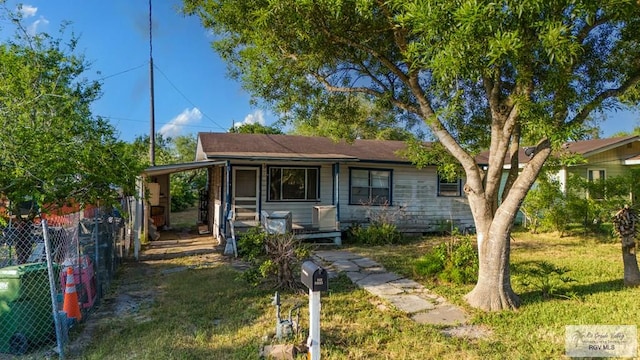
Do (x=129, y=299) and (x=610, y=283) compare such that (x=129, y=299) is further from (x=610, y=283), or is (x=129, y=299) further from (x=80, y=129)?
(x=610, y=283)

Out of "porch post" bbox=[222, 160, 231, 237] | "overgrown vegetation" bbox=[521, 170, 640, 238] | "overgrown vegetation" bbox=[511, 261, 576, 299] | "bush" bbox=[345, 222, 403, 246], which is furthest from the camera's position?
"overgrown vegetation" bbox=[521, 170, 640, 238]

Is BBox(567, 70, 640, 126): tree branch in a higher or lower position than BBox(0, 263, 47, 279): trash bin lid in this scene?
higher

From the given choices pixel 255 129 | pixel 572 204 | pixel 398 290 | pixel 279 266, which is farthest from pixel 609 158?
pixel 255 129

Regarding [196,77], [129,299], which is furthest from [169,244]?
[196,77]

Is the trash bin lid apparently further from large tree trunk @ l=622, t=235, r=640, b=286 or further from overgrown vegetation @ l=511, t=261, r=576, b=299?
large tree trunk @ l=622, t=235, r=640, b=286

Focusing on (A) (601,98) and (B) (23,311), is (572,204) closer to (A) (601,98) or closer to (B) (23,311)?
(A) (601,98)

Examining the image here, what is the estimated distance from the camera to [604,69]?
572cm

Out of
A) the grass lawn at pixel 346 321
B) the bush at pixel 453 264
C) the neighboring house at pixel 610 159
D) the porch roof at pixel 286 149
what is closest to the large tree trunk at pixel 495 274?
the grass lawn at pixel 346 321

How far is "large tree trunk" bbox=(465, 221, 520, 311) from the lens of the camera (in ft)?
17.4

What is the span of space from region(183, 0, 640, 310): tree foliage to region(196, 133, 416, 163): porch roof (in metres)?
3.48

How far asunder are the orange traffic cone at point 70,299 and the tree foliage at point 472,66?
399 cm

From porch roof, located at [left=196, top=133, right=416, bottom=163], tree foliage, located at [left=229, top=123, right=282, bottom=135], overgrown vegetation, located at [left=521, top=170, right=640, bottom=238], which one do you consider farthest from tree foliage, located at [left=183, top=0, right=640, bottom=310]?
tree foliage, located at [left=229, top=123, right=282, bottom=135]

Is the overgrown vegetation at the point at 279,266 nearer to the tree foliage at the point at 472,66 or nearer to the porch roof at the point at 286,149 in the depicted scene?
the tree foliage at the point at 472,66

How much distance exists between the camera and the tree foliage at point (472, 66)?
3.54 m
